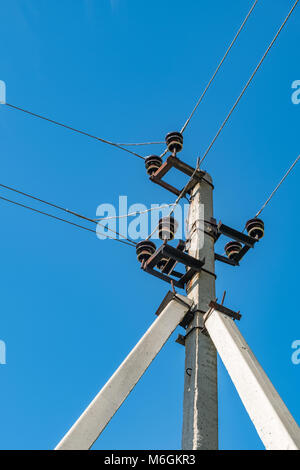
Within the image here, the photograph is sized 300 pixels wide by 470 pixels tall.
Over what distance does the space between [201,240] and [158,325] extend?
4.48 ft

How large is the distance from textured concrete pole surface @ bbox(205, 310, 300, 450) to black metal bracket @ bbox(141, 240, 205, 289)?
0.84 m

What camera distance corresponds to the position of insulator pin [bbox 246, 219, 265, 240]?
6.29m

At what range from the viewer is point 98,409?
3643 millimetres

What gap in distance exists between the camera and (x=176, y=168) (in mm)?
6590

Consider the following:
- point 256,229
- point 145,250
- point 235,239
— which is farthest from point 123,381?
point 256,229

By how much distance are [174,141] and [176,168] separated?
386mm

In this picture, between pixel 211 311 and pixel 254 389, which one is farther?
pixel 211 311

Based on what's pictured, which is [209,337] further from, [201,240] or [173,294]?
[201,240]

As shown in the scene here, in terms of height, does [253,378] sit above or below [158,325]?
below

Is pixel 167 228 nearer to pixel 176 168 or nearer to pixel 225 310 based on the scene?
pixel 176 168

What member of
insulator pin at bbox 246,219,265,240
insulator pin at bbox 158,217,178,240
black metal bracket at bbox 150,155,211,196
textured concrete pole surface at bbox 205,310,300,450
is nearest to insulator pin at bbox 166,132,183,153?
black metal bracket at bbox 150,155,211,196

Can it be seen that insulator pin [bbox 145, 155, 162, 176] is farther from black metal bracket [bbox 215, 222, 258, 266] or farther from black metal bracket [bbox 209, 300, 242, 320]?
black metal bracket [bbox 209, 300, 242, 320]
